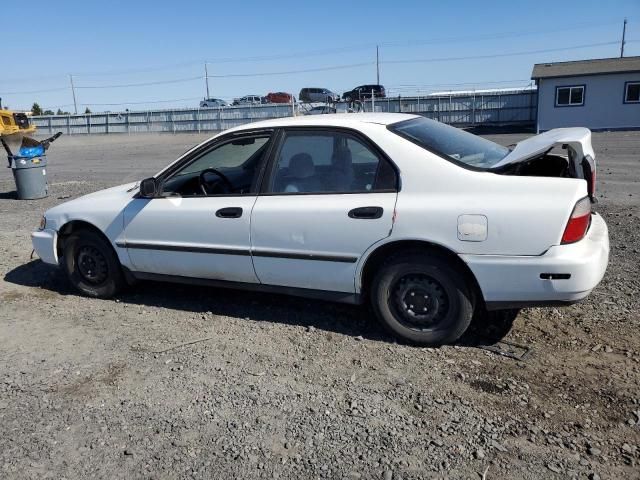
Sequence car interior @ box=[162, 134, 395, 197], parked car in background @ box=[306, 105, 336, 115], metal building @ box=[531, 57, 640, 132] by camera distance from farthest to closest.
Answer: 1. parked car in background @ box=[306, 105, 336, 115]
2. metal building @ box=[531, 57, 640, 132]
3. car interior @ box=[162, 134, 395, 197]

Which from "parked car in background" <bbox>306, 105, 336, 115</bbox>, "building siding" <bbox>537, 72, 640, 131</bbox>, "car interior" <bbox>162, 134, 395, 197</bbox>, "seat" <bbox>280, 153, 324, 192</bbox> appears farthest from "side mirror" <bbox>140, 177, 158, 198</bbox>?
"parked car in background" <bbox>306, 105, 336, 115</bbox>

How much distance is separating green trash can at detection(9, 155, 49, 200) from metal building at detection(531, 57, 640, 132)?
82.6ft

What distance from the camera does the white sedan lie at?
383 cm

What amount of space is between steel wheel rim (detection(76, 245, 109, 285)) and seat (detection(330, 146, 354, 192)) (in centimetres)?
247

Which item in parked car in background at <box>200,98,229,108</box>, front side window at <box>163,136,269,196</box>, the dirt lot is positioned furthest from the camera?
parked car in background at <box>200,98,229,108</box>

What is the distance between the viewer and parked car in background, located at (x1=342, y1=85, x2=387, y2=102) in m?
44.2

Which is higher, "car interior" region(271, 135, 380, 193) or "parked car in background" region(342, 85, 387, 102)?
"parked car in background" region(342, 85, 387, 102)

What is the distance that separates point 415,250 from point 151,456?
2.17 meters

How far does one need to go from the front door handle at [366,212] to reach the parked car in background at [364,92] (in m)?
40.6

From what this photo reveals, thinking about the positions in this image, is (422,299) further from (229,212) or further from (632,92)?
(632,92)

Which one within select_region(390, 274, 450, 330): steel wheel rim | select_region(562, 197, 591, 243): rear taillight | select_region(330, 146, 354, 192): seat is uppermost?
select_region(330, 146, 354, 192): seat

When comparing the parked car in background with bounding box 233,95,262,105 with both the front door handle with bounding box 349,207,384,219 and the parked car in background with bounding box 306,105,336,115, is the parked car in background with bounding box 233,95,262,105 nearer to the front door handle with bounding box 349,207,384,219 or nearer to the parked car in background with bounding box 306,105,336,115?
the parked car in background with bounding box 306,105,336,115

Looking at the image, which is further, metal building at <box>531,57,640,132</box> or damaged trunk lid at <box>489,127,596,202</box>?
metal building at <box>531,57,640,132</box>

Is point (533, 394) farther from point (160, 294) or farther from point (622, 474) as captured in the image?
point (160, 294)
